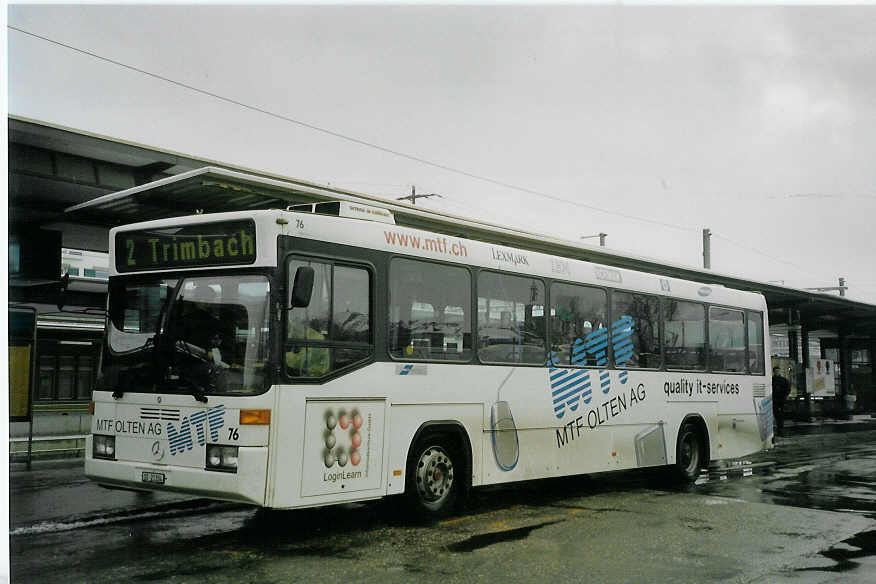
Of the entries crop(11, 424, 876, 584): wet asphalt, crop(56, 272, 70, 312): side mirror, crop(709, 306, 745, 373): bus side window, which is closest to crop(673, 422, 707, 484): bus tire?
crop(11, 424, 876, 584): wet asphalt

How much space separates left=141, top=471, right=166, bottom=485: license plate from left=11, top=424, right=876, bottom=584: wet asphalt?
577mm

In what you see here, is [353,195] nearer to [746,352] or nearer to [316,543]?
[746,352]

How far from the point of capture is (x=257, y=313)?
754cm

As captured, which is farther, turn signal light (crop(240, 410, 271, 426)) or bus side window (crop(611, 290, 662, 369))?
bus side window (crop(611, 290, 662, 369))

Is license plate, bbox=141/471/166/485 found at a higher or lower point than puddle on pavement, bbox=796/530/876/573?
higher

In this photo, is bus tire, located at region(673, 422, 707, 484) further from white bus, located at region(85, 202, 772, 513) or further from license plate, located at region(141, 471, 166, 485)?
license plate, located at region(141, 471, 166, 485)

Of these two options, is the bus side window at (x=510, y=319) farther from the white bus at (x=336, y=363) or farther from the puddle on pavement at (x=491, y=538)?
the puddle on pavement at (x=491, y=538)

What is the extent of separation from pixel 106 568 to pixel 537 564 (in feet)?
11.4

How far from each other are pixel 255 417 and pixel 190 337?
104cm

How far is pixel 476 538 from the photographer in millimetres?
8180

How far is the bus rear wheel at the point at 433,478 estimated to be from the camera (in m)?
8.77

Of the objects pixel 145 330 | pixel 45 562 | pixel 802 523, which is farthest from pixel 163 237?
pixel 802 523

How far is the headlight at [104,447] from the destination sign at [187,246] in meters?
1.65

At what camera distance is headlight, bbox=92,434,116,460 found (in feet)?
26.5
